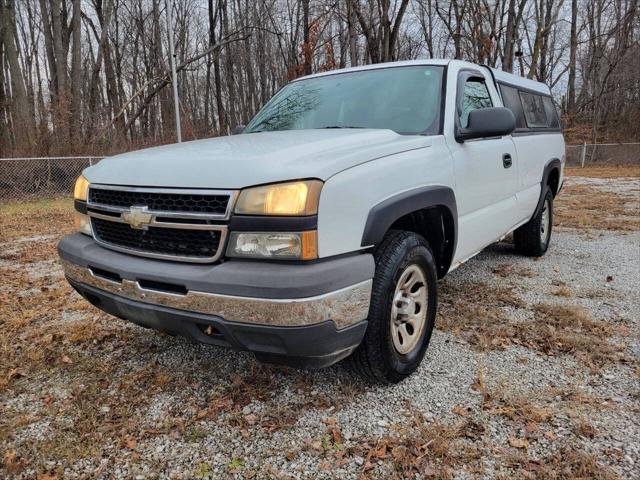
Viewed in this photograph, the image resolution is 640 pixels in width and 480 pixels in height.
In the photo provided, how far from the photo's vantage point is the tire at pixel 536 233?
5.15 metres

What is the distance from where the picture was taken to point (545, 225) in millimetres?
5488

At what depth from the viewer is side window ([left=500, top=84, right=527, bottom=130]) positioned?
4.21 meters

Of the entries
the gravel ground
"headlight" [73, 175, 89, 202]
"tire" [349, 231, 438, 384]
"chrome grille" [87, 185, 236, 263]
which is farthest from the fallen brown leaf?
"headlight" [73, 175, 89, 202]

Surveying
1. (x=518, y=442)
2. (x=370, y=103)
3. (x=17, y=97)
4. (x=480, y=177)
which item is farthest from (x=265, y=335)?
(x=17, y=97)

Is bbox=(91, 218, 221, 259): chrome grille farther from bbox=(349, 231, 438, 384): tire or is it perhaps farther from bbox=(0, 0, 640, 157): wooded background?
bbox=(0, 0, 640, 157): wooded background

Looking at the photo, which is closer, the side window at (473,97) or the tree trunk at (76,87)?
the side window at (473,97)

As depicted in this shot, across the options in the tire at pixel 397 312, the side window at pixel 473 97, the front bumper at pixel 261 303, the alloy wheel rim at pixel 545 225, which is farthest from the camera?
the alloy wheel rim at pixel 545 225

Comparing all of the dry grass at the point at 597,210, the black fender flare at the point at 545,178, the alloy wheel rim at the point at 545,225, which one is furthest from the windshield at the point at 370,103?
the dry grass at the point at 597,210

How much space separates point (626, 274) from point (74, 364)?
5001 millimetres

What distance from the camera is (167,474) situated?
6.46 feet

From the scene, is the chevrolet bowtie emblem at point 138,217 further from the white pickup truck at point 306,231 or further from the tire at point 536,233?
the tire at point 536,233

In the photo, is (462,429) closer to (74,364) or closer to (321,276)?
(321,276)

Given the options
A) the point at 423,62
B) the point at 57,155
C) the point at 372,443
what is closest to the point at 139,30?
the point at 57,155

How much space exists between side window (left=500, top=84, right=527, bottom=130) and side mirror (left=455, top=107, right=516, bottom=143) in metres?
1.36
